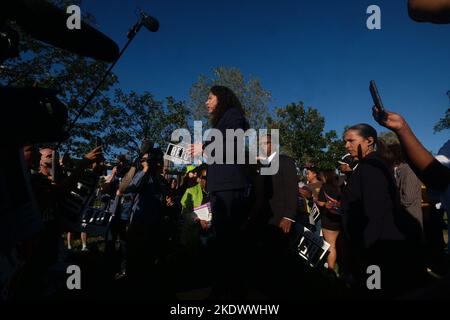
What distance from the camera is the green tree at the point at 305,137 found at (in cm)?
3753

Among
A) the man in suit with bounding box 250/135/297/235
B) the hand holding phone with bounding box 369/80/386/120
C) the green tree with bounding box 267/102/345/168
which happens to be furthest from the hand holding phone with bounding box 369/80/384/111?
the green tree with bounding box 267/102/345/168

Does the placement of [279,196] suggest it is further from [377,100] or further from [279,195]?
[377,100]

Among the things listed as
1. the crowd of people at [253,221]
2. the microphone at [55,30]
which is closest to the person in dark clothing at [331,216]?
the crowd of people at [253,221]

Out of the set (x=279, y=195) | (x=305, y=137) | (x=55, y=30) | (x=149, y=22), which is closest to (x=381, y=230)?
(x=279, y=195)

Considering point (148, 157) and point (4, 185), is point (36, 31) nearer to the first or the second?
point (4, 185)

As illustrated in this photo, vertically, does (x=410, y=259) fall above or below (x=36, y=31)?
below

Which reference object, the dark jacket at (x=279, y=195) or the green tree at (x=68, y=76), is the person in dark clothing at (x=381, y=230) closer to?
the dark jacket at (x=279, y=195)

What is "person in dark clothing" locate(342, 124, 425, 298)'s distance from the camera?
2.39 meters

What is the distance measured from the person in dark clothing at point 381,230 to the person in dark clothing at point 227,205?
1.13 m

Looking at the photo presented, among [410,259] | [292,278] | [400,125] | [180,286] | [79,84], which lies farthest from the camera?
[79,84]

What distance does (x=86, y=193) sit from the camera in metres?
3.08
